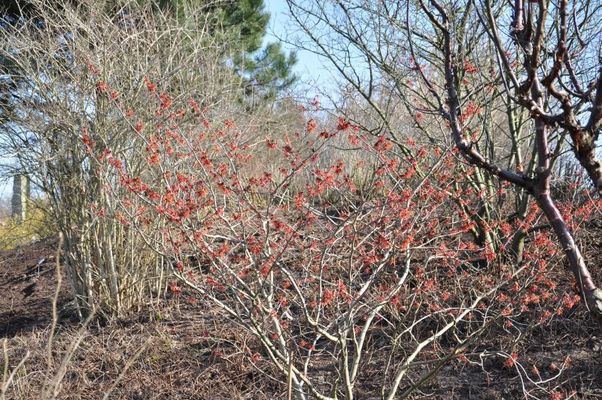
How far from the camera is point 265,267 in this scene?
3.82 m

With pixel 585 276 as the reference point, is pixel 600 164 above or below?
above

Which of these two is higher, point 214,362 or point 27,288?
point 27,288

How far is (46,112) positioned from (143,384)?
2.64 meters

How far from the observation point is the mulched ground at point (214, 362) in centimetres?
498

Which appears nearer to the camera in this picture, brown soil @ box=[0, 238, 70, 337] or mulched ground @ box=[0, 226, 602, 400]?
mulched ground @ box=[0, 226, 602, 400]

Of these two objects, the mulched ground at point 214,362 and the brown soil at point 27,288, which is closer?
the mulched ground at point 214,362

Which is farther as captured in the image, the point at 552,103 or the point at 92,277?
the point at 92,277

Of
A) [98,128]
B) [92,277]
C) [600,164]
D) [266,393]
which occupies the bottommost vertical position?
[266,393]

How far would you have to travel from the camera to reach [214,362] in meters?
5.56

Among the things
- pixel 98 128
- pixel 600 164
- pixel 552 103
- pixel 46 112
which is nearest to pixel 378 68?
pixel 552 103

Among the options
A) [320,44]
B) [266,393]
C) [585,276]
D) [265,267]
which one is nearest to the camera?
[585,276]

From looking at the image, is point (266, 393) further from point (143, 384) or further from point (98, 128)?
point (98, 128)

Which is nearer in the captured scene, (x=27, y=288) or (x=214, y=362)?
(x=214, y=362)

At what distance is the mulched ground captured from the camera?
498cm
